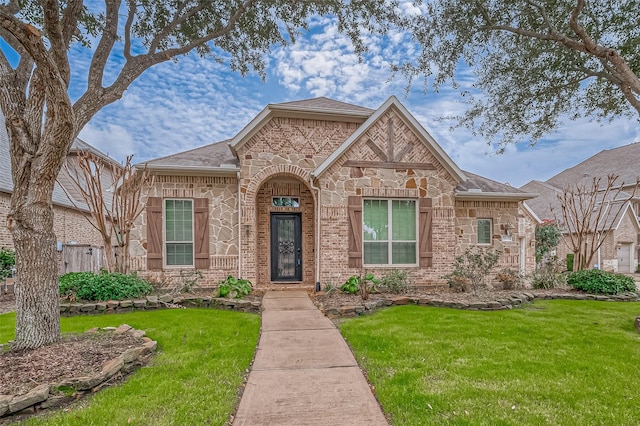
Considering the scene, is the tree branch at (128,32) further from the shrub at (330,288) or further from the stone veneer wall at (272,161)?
the shrub at (330,288)

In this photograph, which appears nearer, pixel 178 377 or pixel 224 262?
pixel 178 377

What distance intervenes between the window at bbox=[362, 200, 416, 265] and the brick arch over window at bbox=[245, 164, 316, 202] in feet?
6.02

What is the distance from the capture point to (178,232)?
32.7 feet

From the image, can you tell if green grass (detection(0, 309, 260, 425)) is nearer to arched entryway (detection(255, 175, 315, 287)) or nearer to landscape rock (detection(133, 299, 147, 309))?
landscape rock (detection(133, 299, 147, 309))

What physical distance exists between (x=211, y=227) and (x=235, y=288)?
227 centimetres

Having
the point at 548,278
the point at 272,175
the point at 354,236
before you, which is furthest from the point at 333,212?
the point at 548,278

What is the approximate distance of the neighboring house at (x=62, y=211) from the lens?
11.3 metres

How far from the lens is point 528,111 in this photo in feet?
30.9

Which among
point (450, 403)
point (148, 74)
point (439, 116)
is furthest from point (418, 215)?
point (148, 74)

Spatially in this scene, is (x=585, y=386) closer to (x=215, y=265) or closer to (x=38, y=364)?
(x=38, y=364)

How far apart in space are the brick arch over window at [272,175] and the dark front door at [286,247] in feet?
4.69

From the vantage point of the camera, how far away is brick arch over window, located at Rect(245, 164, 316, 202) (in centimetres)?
995

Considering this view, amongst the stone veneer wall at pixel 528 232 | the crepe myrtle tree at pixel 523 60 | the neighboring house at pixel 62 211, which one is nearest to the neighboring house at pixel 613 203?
the stone veneer wall at pixel 528 232

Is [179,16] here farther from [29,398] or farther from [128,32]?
[29,398]
